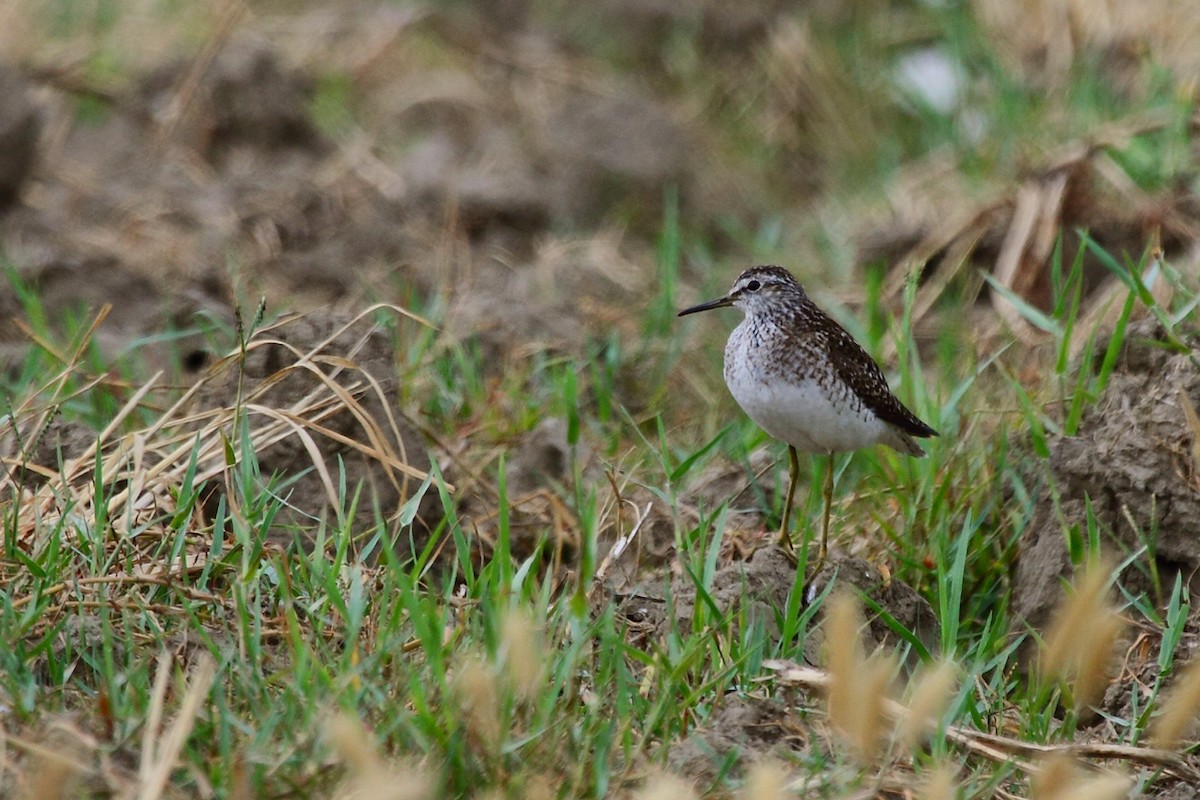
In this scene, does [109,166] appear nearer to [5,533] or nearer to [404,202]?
[404,202]

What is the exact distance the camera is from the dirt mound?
15.1 ft

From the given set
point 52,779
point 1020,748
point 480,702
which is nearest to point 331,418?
point 480,702

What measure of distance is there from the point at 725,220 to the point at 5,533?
17.0ft

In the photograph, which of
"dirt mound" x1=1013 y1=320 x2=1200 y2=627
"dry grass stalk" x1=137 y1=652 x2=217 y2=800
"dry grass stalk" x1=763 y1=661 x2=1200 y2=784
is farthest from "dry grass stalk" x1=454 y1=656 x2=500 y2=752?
"dirt mound" x1=1013 y1=320 x2=1200 y2=627

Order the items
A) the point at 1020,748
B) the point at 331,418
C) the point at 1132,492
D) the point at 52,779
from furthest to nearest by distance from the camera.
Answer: the point at 331,418
the point at 1132,492
the point at 1020,748
the point at 52,779

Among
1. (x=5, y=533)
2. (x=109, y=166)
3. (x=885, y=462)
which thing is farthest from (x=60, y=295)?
(x=885, y=462)

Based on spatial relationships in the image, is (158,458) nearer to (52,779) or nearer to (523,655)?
(523,655)

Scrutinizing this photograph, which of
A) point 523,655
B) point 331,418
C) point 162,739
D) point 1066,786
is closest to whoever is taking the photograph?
point 1066,786

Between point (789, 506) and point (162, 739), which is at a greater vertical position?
point (162, 739)

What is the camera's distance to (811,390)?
4.59 m

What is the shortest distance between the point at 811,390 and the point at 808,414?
0.24 ft

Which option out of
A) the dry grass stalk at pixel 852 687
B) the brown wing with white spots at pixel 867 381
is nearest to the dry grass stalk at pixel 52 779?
the dry grass stalk at pixel 852 687

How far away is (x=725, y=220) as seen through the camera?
8.47 metres

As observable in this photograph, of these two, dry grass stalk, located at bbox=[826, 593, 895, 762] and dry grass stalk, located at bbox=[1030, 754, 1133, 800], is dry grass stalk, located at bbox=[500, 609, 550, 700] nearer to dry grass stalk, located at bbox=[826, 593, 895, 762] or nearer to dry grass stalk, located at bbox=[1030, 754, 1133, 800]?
dry grass stalk, located at bbox=[826, 593, 895, 762]
